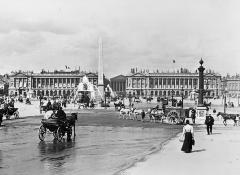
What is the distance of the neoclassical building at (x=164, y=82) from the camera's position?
177375mm

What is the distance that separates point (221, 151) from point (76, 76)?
16400cm

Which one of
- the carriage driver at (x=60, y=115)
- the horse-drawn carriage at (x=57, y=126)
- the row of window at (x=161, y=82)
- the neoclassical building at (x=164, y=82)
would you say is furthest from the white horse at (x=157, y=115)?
the row of window at (x=161, y=82)

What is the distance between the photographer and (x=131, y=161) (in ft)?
42.1

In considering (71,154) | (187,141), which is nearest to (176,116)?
(187,141)

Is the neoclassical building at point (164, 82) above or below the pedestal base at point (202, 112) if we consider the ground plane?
above

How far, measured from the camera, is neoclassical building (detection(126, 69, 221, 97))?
17738 centimetres

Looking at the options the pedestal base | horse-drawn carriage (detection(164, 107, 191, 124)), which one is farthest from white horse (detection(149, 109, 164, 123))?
the pedestal base

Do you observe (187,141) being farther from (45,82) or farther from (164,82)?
(45,82)

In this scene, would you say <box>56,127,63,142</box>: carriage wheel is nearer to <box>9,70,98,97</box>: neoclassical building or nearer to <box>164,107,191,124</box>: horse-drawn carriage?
<box>164,107,191,124</box>: horse-drawn carriage

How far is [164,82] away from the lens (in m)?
182

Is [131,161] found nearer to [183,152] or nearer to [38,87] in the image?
[183,152]

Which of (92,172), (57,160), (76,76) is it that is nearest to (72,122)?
(57,160)

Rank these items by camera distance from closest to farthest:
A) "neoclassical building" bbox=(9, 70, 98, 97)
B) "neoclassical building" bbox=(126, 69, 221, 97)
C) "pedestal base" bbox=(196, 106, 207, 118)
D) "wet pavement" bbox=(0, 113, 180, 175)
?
"wet pavement" bbox=(0, 113, 180, 175), "pedestal base" bbox=(196, 106, 207, 118), "neoclassical building" bbox=(126, 69, 221, 97), "neoclassical building" bbox=(9, 70, 98, 97)

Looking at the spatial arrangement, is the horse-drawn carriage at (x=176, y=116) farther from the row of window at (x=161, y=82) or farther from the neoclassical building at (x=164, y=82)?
the row of window at (x=161, y=82)
